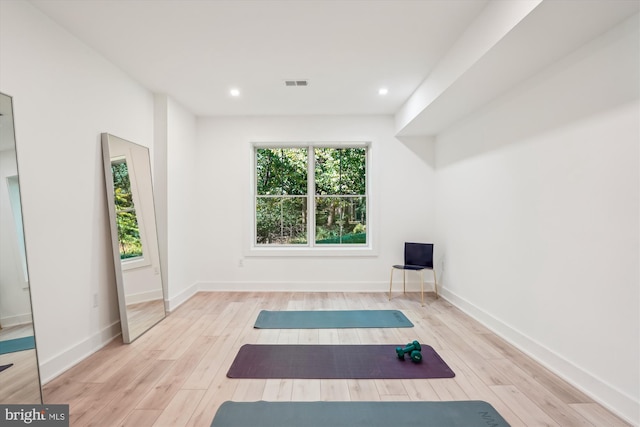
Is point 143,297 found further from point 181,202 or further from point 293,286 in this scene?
point 293,286

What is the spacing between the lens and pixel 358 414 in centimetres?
192

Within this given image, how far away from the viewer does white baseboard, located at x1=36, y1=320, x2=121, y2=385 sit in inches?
90.9

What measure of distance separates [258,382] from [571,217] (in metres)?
2.52

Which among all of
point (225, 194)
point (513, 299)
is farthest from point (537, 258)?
point (225, 194)

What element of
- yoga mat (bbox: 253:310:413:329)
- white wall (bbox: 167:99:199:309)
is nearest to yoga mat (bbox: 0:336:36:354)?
yoga mat (bbox: 253:310:413:329)

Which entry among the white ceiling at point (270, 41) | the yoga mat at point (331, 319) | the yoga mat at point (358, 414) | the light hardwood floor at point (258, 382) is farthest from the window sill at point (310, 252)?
the yoga mat at point (358, 414)

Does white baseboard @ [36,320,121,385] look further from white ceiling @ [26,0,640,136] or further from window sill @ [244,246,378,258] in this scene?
white ceiling @ [26,0,640,136]

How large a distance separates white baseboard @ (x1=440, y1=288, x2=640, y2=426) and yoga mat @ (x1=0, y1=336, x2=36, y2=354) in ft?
11.7

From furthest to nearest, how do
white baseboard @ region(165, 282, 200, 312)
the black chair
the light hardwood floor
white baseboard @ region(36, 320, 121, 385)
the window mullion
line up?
the window mullion, the black chair, white baseboard @ region(165, 282, 200, 312), white baseboard @ region(36, 320, 121, 385), the light hardwood floor

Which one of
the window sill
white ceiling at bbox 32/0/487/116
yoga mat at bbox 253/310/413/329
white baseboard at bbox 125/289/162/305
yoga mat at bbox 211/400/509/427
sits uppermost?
white ceiling at bbox 32/0/487/116

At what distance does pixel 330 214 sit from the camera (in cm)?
511

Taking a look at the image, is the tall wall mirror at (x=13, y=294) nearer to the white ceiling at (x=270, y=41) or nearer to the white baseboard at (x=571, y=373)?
the white ceiling at (x=270, y=41)

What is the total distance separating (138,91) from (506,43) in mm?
3562

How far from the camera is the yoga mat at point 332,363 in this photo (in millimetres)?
2393
